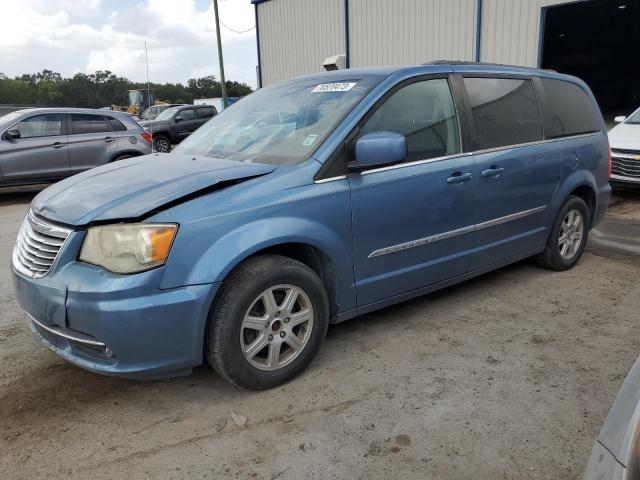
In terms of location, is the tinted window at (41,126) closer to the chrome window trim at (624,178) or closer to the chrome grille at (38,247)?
the chrome grille at (38,247)

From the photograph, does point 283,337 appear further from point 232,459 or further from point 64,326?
point 64,326

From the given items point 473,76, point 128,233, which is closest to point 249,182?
point 128,233

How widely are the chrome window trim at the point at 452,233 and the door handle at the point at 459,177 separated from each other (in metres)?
0.34

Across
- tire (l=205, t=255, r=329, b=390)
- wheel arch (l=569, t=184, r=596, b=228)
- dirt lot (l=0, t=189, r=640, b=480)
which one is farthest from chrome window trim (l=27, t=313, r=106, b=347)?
wheel arch (l=569, t=184, r=596, b=228)

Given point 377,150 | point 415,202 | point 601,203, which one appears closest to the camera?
point 377,150

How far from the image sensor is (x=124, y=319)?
8.34 ft

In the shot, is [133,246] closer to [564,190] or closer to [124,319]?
[124,319]

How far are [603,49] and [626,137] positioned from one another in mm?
27679

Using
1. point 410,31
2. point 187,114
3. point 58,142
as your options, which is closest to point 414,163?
point 58,142

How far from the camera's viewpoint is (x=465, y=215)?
384 cm

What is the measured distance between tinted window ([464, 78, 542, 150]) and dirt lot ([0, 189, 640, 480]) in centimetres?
130

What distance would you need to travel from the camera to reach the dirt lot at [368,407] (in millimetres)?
2438

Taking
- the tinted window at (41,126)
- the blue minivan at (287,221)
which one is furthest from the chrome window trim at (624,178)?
the tinted window at (41,126)

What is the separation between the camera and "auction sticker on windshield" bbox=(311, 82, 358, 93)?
11.7ft
